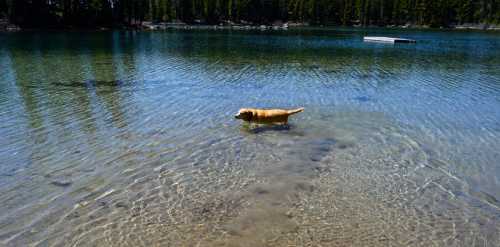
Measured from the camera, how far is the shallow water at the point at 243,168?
306 inches

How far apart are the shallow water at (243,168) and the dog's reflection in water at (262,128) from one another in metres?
0.14

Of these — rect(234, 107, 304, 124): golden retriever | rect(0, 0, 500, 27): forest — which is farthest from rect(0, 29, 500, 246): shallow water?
rect(0, 0, 500, 27): forest

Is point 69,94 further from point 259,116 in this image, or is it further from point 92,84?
point 259,116

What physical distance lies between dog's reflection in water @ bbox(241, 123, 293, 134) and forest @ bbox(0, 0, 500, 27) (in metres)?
98.6

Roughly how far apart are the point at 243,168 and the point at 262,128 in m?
3.60

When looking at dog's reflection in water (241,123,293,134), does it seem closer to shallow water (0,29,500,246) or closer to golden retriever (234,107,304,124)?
shallow water (0,29,500,246)

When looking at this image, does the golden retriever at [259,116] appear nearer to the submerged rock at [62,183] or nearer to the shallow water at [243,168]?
the shallow water at [243,168]

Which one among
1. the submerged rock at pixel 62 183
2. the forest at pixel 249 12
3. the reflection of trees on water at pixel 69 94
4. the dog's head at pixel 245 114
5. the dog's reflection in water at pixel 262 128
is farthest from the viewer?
the forest at pixel 249 12

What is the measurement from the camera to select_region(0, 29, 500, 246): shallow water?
306 inches

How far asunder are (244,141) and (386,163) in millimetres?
4243

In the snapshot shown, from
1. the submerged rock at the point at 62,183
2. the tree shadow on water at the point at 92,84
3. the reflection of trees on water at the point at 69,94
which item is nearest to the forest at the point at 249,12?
the reflection of trees on water at the point at 69,94

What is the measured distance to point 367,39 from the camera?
71.1 m

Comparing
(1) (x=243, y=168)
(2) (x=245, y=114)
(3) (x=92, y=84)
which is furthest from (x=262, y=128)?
(3) (x=92, y=84)

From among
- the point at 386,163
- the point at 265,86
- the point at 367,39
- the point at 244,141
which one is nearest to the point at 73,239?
the point at 244,141
